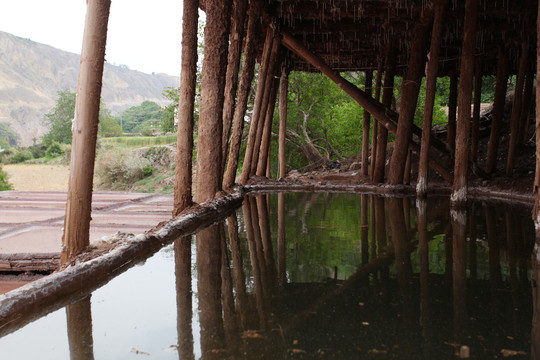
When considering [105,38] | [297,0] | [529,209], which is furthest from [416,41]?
[105,38]

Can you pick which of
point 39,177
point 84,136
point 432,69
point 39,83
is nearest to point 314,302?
point 84,136

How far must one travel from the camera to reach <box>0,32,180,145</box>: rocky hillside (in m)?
84.3

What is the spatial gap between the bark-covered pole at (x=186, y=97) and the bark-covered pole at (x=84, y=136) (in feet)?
7.41

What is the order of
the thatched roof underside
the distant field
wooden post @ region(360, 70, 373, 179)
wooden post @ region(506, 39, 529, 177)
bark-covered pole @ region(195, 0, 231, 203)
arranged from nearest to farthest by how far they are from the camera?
bark-covered pole @ region(195, 0, 231, 203)
the thatched roof underside
wooden post @ region(506, 39, 529, 177)
wooden post @ region(360, 70, 373, 179)
the distant field

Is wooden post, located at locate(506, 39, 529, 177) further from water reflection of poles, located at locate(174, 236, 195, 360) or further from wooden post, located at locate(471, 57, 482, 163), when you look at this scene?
water reflection of poles, located at locate(174, 236, 195, 360)

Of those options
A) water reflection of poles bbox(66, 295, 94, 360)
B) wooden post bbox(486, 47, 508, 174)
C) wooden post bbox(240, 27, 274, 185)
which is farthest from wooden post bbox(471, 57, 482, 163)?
water reflection of poles bbox(66, 295, 94, 360)

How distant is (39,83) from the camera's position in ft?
334

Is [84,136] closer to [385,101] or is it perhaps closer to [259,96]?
[259,96]

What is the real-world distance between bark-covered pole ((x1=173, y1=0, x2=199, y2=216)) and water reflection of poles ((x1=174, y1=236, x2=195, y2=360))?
128 cm

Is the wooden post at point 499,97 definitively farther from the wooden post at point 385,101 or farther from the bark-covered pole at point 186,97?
the bark-covered pole at point 186,97

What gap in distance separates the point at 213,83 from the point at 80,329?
4.33m

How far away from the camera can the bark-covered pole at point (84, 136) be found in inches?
127

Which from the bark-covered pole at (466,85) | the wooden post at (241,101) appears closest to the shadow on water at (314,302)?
the bark-covered pole at (466,85)

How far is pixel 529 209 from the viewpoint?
6984 millimetres
